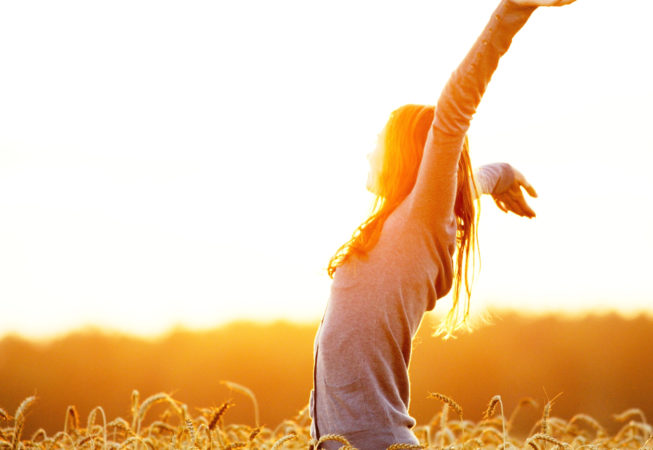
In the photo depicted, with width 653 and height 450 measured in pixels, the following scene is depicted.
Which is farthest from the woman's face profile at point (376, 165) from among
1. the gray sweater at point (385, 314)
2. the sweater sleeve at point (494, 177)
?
the sweater sleeve at point (494, 177)

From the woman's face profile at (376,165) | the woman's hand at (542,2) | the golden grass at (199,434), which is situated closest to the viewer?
the woman's hand at (542,2)

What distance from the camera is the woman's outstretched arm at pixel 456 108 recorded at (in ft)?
8.80

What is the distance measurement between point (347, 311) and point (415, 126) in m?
0.74

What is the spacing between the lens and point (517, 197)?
4.00 m

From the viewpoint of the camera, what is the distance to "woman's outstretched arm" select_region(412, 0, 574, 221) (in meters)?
2.68

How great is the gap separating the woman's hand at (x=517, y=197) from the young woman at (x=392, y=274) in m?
0.80

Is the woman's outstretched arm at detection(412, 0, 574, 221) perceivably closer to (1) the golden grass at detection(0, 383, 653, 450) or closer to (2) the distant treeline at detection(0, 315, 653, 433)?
(1) the golden grass at detection(0, 383, 653, 450)

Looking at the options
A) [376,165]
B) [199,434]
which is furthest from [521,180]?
[199,434]

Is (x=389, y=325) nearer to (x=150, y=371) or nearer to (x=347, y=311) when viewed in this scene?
(x=347, y=311)

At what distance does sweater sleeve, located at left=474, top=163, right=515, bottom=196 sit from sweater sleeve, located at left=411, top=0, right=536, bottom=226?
684 millimetres

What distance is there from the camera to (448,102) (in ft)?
9.29

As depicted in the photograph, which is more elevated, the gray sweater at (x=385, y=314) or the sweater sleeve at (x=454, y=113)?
the sweater sleeve at (x=454, y=113)

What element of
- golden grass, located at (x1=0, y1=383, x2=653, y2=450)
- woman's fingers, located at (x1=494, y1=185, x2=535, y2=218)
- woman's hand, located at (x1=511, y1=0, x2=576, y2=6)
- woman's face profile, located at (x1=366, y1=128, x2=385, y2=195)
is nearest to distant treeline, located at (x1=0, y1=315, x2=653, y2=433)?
golden grass, located at (x1=0, y1=383, x2=653, y2=450)

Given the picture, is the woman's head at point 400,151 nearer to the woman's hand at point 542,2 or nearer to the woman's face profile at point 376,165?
the woman's face profile at point 376,165
